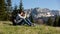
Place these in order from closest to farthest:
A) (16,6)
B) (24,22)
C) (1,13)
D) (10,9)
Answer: (24,22) < (1,13) < (16,6) < (10,9)

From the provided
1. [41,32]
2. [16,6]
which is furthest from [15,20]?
[16,6]

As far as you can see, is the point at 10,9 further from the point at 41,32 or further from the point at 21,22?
the point at 41,32

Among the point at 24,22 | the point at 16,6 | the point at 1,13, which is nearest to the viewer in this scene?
the point at 24,22

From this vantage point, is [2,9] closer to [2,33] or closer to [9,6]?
[9,6]

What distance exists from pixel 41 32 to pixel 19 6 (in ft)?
188

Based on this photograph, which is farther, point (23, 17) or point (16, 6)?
point (16, 6)

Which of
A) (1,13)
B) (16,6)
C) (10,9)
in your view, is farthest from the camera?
(10,9)

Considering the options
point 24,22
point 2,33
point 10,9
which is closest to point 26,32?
point 2,33

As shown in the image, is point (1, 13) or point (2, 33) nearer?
point (2, 33)

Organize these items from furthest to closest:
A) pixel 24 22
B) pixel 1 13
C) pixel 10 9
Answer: pixel 10 9, pixel 1 13, pixel 24 22

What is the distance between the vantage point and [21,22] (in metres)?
13.0

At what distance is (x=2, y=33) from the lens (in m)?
8.25

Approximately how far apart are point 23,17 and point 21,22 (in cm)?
39

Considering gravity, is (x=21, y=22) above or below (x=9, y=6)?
above
